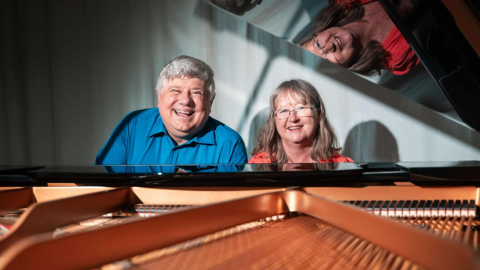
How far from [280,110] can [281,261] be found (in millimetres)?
2348

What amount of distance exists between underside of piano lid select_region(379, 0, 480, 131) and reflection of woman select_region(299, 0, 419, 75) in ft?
6.61

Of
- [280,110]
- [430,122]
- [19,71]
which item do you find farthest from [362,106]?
[19,71]

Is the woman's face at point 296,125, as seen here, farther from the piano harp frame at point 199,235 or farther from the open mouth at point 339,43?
the piano harp frame at point 199,235

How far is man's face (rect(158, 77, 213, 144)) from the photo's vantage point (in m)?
3.34

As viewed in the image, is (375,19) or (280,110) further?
(375,19)

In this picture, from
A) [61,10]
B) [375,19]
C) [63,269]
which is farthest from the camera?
[61,10]

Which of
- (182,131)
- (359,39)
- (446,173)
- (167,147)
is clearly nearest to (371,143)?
(359,39)

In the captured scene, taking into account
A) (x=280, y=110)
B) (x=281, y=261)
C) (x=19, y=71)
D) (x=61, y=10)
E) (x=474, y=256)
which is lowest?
(x=281, y=261)

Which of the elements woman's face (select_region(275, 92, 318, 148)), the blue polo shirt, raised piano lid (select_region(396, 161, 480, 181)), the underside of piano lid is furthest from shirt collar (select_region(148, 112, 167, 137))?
raised piano lid (select_region(396, 161, 480, 181))

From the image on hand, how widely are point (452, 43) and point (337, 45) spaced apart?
236 centimetres

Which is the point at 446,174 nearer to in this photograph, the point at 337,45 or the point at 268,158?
the point at 268,158

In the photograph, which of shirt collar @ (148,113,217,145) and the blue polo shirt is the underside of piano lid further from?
shirt collar @ (148,113,217,145)

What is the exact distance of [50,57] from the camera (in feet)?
14.2

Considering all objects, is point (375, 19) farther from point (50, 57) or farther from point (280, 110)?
point (50, 57)
